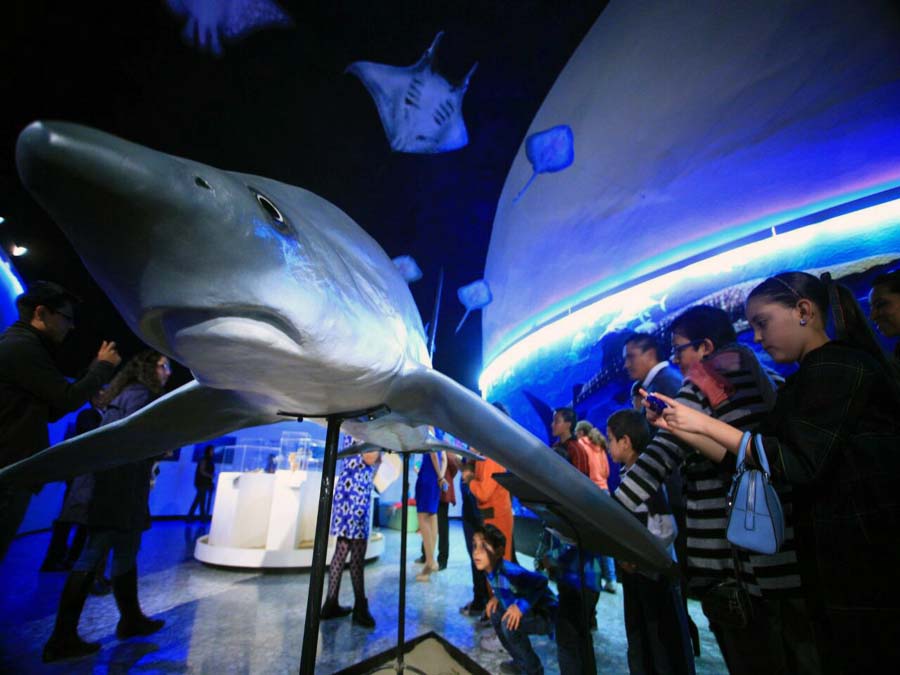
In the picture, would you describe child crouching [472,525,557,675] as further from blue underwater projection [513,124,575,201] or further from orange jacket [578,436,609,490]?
blue underwater projection [513,124,575,201]

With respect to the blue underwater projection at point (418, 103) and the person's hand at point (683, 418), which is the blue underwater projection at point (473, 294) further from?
the person's hand at point (683, 418)

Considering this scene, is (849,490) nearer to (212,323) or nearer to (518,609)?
(212,323)

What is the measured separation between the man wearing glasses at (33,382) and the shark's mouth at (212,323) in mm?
1867

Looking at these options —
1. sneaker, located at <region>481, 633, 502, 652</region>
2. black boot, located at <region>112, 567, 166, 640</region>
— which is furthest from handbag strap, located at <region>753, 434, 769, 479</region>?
black boot, located at <region>112, 567, 166, 640</region>

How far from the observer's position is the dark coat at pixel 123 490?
2330 mm

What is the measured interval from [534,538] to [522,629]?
611 centimetres

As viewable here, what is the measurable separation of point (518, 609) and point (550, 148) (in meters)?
6.00

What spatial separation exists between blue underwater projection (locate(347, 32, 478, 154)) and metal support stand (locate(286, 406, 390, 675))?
4204mm

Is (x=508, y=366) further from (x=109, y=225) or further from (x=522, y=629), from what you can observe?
(x=109, y=225)

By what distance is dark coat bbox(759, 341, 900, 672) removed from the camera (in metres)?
0.84

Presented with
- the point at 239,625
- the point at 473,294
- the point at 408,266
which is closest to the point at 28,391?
the point at 239,625

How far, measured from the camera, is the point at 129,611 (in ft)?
8.13

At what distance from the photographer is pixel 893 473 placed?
0.86m

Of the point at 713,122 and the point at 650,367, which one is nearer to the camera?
the point at 650,367
